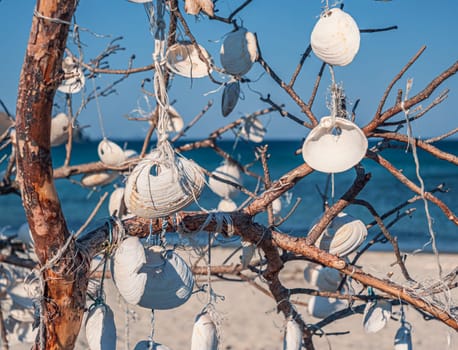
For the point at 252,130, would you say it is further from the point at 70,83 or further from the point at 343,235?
the point at 343,235

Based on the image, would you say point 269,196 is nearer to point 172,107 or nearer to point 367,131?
point 367,131

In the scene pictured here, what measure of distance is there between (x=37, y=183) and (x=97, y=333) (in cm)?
27

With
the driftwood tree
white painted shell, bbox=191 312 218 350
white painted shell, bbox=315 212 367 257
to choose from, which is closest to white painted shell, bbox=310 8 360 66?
the driftwood tree

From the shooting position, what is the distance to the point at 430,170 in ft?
62.7

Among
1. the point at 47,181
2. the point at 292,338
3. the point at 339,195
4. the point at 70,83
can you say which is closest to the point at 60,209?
the point at 47,181

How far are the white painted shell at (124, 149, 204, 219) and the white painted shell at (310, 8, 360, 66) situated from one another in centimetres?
34

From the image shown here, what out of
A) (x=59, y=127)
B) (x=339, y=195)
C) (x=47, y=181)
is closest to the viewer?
(x=47, y=181)

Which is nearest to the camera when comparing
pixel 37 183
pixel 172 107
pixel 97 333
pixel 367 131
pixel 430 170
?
pixel 37 183

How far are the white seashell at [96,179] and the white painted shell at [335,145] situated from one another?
117 centimetres

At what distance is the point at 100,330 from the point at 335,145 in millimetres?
462

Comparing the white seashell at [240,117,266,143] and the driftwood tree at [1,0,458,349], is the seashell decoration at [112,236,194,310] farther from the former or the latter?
the white seashell at [240,117,266,143]

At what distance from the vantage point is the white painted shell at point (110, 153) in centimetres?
191

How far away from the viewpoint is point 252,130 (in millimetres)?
2012

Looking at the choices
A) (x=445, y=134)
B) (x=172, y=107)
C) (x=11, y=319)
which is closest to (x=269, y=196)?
(x=445, y=134)
